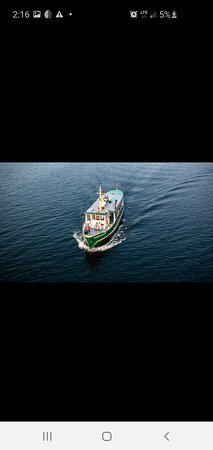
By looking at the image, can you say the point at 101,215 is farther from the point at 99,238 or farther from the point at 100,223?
the point at 99,238

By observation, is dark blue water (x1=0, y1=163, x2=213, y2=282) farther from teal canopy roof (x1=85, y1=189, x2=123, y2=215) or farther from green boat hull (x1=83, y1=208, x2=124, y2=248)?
teal canopy roof (x1=85, y1=189, x2=123, y2=215)

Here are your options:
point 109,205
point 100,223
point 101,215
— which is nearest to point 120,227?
point 109,205

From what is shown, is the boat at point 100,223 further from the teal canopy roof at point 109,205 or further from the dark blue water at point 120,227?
the dark blue water at point 120,227

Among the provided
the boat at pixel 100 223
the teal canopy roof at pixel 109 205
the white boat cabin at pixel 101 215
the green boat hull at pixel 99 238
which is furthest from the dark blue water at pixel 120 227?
the teal canopy roof at pixel 109 205

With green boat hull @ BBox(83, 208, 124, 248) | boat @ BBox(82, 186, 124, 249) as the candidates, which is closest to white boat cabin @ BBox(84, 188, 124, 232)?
boat @ BBox(82, 186, 124, 249)
